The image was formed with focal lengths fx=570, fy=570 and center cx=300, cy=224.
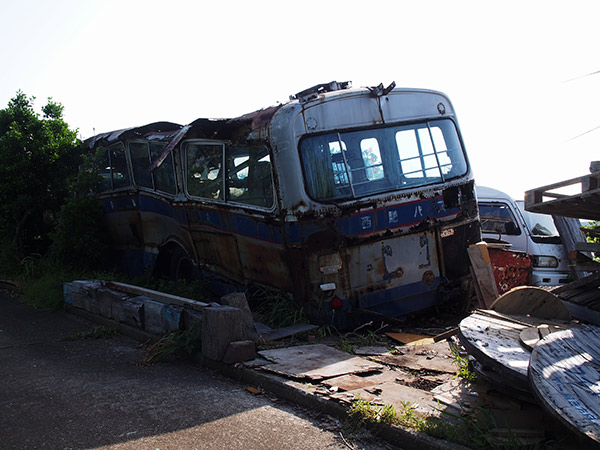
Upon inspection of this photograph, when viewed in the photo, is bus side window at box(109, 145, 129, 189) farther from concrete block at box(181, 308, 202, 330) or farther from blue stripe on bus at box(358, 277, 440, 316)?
blue stripe on bus at box(358, 277, 440, 316)

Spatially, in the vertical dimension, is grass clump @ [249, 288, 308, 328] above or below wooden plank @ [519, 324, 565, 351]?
below

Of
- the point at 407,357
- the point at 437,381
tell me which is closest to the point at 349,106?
the point at 407,357

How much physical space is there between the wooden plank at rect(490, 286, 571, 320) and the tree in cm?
855

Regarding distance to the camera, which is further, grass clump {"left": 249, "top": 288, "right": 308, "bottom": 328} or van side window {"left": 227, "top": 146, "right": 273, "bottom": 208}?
van side window {"left": 227, "top": 146, "right": 273, "bottom": 208}

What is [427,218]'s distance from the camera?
22.1 feet

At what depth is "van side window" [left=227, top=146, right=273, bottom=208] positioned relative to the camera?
257 inches

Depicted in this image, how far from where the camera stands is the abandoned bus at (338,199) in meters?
6.24

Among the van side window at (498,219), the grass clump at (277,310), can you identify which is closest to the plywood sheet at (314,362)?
the grass clump at (277,310)

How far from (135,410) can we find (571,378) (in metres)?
3.12

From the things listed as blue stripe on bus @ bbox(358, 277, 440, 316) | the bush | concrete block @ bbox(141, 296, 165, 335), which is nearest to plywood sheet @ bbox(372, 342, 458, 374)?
blue stripe on bus @ bbox(358, 277, 440, 316)

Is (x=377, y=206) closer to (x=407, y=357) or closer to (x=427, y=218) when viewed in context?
(x=427, y=218)

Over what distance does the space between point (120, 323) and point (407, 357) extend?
3.84 meters

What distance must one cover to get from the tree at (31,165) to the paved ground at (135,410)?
5.50 metres

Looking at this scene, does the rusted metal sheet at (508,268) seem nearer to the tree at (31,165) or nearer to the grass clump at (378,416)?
the grass clump at (378,416)
